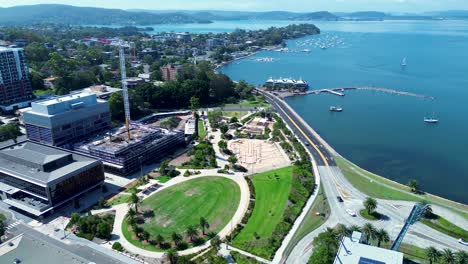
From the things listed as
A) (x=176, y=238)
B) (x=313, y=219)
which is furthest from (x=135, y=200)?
(x=313, y=219)

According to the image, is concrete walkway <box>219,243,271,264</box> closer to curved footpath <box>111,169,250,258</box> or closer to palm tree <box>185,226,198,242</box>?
curved footpath <box>111,169,250,258</box>

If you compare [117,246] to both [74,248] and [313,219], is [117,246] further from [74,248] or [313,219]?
[313,219]

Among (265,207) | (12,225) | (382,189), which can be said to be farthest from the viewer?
(382,189)

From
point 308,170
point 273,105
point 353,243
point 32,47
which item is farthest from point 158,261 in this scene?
point 32,47

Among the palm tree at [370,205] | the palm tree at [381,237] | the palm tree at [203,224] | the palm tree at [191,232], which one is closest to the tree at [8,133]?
the palm tree at [191,232]

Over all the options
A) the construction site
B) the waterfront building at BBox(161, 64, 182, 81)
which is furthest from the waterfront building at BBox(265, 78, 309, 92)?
the construction site
